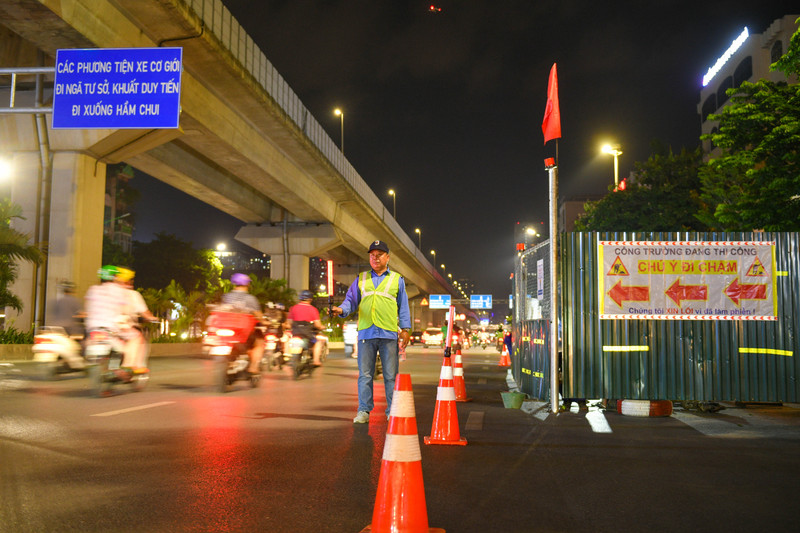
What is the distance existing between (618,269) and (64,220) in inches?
734

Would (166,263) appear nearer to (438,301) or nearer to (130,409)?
(438,301)

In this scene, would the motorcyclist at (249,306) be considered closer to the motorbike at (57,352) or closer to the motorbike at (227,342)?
the motorbike at (227,342)

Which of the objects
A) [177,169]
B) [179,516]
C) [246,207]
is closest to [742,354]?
[179,516]

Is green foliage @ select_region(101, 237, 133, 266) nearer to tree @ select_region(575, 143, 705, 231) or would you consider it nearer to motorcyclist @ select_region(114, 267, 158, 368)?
tree @ select_region(575, 143, 705, 231)

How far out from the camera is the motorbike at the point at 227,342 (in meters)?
11.8

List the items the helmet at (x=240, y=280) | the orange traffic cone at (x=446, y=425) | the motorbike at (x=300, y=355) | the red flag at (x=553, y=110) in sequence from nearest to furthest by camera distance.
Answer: the orange traffic cone at (x=446, y=425) → the red flag at (x=553, y=110) → the helmet at (x=240, y=280) → the motorbike at (x=300, y=355)

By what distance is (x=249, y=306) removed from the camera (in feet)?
40.1

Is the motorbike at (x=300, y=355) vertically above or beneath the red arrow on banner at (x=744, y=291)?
beneath

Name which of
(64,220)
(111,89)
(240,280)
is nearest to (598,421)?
(240,280)

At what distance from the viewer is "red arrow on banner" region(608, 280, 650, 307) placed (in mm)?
10078

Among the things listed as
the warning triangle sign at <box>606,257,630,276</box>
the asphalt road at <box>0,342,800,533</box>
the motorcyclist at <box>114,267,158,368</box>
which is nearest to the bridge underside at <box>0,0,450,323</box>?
the motorcyclist at <box>114,267,158,368</box>

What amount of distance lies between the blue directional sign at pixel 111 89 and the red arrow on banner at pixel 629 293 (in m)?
10.4

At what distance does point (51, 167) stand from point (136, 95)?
939 cm

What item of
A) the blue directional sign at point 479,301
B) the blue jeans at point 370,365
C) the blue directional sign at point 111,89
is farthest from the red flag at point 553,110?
the blue directional sign at point 479,301
